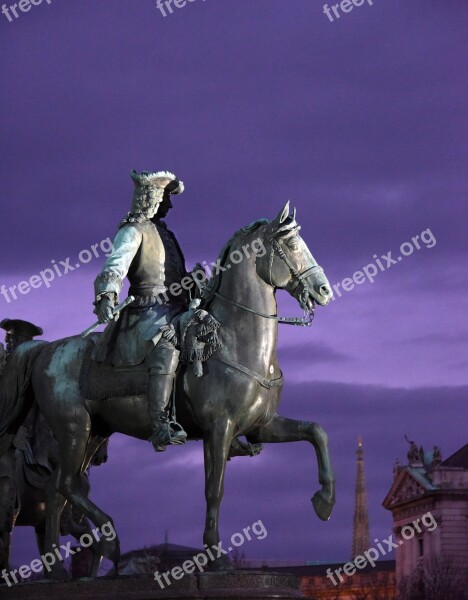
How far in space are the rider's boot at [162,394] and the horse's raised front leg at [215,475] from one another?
0.31m

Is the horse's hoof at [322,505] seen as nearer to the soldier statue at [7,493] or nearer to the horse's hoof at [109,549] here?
the horse's hoof at [109,549]

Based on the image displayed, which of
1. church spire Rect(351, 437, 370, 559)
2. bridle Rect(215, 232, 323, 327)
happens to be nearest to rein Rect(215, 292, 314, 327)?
bridle Rect(215, 232, 323, 327)

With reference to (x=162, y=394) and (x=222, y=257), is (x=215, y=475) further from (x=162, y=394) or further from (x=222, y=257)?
(x=222, y=257)

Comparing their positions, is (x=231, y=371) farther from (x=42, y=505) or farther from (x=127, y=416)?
(x=42, y=505)

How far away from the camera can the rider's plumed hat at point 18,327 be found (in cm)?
1752

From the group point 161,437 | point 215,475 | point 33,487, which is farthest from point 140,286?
point 33,487

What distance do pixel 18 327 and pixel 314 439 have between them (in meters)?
5.11

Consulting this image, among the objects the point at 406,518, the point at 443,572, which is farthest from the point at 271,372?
the point at 406,518

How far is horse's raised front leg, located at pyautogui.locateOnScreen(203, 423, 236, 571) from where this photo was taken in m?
13.6

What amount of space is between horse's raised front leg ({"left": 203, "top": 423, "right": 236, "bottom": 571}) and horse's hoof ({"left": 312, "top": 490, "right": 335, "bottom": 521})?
38.7 inches

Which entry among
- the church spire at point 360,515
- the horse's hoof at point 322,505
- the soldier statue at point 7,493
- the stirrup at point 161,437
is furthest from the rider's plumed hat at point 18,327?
the church spire at point 360,515

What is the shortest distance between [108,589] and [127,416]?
1826 mm

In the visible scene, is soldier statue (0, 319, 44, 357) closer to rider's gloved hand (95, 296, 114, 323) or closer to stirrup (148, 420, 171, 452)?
rider's gloved hand (95, 296, 114, 323)

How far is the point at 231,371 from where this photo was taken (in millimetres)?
13883
